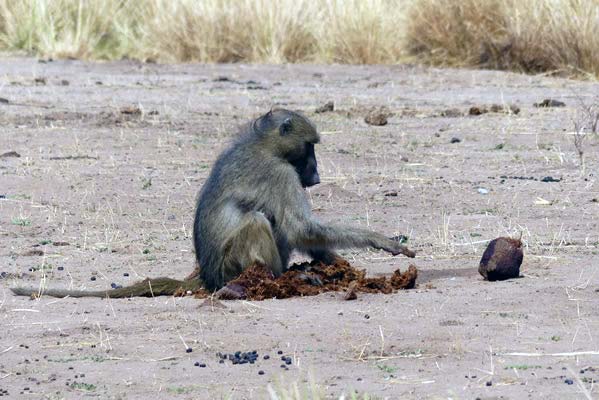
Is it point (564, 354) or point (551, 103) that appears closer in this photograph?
point (564, 354)

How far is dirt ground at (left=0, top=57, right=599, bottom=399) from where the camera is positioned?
5582 millimetres

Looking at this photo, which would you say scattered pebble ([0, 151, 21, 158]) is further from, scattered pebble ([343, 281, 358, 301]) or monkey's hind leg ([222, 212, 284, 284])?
scattered pebble ([343, 281, 358, 301])

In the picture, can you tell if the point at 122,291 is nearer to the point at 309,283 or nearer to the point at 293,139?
the point at 309,283

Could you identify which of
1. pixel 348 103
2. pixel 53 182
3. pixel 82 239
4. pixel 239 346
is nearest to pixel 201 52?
pixel 348 103

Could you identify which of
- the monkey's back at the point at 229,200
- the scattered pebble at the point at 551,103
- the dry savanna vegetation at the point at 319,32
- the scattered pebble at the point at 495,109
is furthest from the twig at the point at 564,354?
the dry savanna vegetation at the point at 319,32

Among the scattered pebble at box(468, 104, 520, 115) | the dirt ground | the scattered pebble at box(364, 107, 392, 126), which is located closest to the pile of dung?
the dirt ground

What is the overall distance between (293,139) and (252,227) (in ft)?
2.43

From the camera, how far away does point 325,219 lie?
9.25 metres

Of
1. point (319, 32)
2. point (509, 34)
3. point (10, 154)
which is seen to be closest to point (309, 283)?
point (10, 154)

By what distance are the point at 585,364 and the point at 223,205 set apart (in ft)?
8.28

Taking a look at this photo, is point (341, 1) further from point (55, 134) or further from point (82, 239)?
point (82, 239)

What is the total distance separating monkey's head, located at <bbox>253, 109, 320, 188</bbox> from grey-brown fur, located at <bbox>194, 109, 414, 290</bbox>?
0.09 feet

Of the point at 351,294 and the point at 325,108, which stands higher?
the point at 325,108

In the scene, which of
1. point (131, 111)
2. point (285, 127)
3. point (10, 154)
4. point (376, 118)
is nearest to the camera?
point (285, 127)
